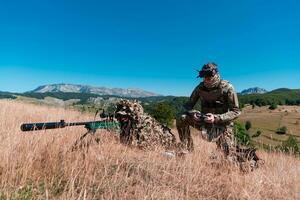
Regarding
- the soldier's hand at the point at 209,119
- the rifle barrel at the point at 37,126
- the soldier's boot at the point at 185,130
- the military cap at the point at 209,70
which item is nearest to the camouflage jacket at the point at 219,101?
the soldier's hand at the point at 209,119

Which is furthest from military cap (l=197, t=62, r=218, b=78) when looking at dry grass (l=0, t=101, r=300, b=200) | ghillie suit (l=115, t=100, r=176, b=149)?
ghillie suit (l=115, t=100, r=176, b=149)

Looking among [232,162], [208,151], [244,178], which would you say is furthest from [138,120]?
[244,178]

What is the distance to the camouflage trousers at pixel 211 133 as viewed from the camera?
7312 mm

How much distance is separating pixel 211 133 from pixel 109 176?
10.5 ft

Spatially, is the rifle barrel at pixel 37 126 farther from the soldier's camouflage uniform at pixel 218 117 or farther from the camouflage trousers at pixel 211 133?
the soldier's camouflage uniform at pixel 218 117

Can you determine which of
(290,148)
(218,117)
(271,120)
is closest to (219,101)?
(218,117)

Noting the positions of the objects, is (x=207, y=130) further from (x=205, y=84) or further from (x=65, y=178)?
(x=65, y=178)

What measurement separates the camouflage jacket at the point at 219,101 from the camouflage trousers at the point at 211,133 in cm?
18

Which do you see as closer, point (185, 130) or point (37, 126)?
point (37, 126)

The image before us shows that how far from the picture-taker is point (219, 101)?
309 inches

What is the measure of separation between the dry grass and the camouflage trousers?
25.2 inches

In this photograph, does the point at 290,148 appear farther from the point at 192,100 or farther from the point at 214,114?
the point at 192,100

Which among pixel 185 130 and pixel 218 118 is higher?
pixel 218 118

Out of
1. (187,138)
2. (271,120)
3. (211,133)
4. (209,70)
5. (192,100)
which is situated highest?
(209,70)
